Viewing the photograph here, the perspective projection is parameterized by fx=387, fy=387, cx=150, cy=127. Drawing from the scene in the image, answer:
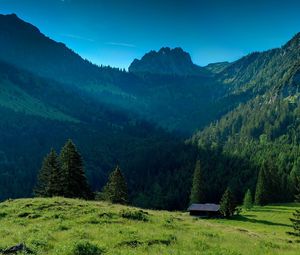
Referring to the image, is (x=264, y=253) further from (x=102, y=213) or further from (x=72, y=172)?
(x=72, y=172)

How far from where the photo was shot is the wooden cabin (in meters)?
109

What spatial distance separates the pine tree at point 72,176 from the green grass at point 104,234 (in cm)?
2632

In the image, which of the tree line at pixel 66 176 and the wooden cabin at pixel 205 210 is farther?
the wooden cabin at pixel 205 210

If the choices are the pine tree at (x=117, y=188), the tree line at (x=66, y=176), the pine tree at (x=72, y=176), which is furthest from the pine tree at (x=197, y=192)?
the pine tree at (x=72, y=176)

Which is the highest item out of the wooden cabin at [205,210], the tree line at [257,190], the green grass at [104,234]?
the green grass at [104,234]

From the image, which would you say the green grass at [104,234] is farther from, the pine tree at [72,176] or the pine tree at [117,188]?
the pine tree at [117,188]

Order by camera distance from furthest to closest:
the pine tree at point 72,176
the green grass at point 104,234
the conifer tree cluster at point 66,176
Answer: the pine tree at point 72,176 < the conifer tree cluster at point 66,176 < the green grass at point 104,234

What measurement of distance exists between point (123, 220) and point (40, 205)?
32.3ft

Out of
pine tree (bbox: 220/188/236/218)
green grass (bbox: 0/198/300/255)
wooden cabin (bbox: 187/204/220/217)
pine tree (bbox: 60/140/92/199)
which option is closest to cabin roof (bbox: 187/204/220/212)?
wooden cabin (bbox: 187/204/220/217)

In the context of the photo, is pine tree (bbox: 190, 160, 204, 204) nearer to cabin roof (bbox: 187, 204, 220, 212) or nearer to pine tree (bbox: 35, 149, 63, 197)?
cabin roof (bbox: 187, 204, 220, 212)

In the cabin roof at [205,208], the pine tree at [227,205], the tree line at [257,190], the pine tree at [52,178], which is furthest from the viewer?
the tree line at [257,190]

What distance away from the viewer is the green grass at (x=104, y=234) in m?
23.7

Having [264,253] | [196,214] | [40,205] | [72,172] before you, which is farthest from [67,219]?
[196,214]

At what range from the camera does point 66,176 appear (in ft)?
229
